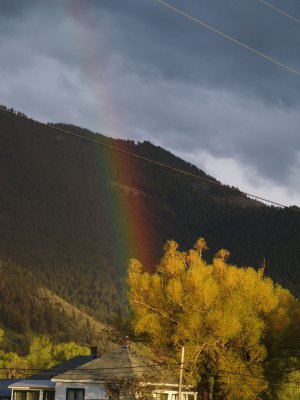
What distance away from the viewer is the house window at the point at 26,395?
6250 cm

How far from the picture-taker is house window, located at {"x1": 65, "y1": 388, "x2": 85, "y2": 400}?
187 feet

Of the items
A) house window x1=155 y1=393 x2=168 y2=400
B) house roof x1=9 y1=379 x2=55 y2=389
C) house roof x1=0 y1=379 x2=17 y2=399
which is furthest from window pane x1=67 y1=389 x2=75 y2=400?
house roof x1=0 y1=379 x2=17 y2=399

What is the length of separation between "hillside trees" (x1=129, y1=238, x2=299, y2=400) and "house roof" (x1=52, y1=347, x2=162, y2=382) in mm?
1607

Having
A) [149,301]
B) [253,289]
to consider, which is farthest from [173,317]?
[253,289]

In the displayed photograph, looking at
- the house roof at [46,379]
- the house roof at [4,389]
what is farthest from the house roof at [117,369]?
the house roof at [4,389]

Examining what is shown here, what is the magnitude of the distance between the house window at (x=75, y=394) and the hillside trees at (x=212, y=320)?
563 cm

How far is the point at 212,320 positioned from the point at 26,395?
1623 cm

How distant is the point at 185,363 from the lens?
180 ft

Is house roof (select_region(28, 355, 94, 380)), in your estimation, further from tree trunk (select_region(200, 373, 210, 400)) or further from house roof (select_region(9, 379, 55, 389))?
tree trunk (select_region(200, 373, 210, 400))

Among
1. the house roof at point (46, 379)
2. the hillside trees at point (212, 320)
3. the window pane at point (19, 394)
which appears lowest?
the window pane at point (19, 394)

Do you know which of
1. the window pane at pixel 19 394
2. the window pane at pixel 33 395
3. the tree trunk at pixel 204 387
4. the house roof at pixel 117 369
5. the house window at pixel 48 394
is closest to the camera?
the house roof at pixel 117 369

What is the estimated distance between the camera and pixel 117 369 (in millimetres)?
57219

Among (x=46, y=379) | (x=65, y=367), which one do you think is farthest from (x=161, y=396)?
(x=46, y=379)

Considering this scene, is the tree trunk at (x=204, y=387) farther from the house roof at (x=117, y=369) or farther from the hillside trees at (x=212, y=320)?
the house roof at (x=117, y=369)
